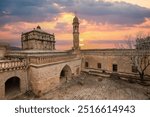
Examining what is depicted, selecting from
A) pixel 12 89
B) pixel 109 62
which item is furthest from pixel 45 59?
pixel 109 62

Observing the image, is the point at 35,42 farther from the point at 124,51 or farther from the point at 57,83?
the point at 124,51

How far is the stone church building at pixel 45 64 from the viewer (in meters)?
10.5

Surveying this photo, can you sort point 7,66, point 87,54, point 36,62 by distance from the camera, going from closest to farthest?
point 7,66
point 36,62
point 87,54

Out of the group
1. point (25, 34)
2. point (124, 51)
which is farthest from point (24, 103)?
point (25, 34)

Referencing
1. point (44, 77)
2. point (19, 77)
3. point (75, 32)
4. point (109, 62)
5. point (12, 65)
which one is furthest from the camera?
point (75, 32)

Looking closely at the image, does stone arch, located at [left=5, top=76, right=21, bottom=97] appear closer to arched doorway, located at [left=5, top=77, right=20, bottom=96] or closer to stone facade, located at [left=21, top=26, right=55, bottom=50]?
arched doorway, located at [left=5, top=77, right=20, bottom=96]

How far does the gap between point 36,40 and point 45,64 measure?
11551 millimetres

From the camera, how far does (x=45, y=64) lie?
36.6 feet

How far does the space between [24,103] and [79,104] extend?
9.78ft

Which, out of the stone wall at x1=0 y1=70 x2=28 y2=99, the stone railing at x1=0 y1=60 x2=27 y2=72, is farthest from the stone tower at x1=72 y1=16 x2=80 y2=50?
the stone wall at x1=0 y1=70 x2=28 y2=99

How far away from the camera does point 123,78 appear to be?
640 inches

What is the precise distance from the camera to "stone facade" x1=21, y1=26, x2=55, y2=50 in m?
21.0

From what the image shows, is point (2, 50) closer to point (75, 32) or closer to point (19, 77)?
point (19, 77)

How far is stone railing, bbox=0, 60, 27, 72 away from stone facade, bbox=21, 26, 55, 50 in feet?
34.7
